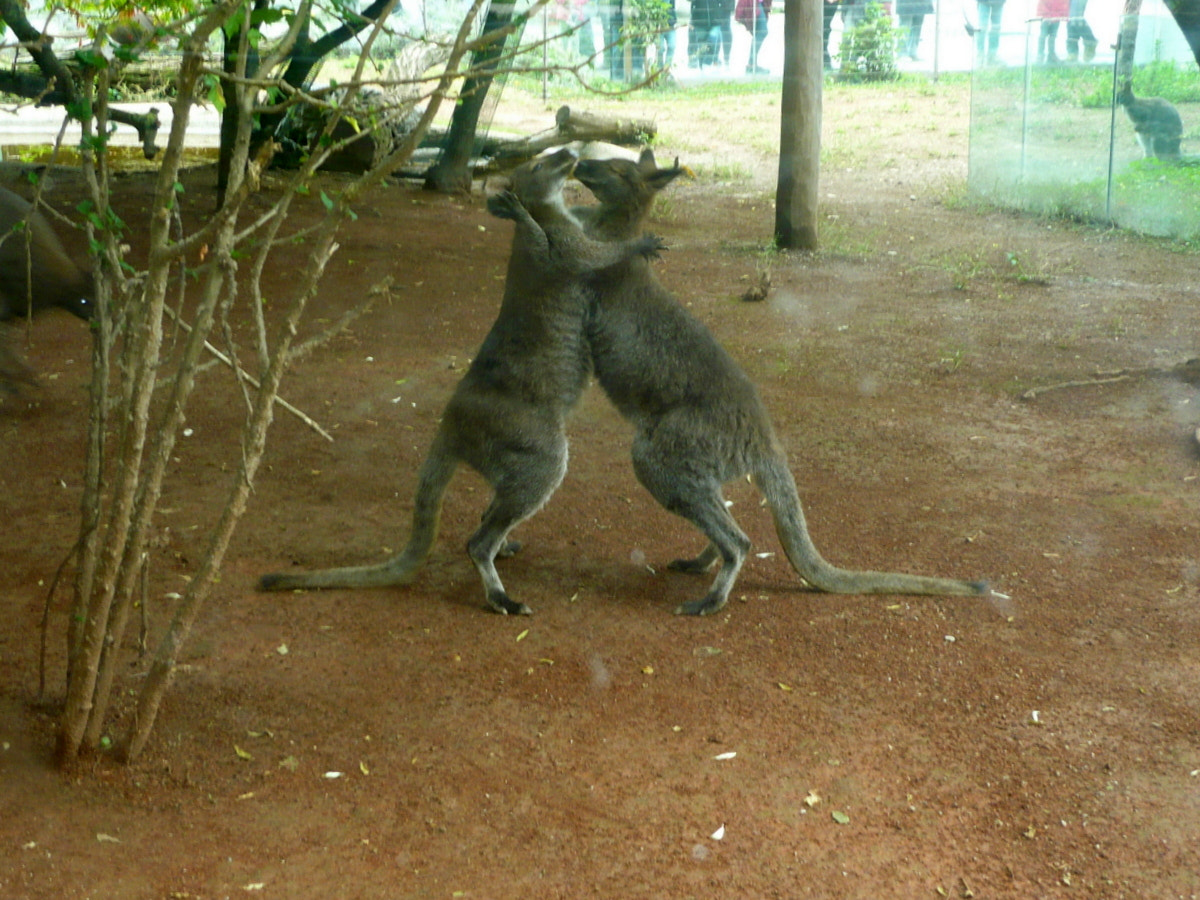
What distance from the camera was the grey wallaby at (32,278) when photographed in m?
6.91

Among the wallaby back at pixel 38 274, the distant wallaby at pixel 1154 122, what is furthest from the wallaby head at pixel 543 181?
the distant wallaby at pixel 1154 122

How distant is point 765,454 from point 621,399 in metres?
0.66

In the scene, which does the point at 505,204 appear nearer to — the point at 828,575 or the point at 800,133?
the point at 828,575

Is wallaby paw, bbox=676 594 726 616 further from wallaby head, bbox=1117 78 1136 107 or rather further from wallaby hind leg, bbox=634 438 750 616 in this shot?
wallaby head, bbox=1117 78 1136 107

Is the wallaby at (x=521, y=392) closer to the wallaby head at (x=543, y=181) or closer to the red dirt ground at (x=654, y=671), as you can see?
the wallaby head at (x=543, y=181)

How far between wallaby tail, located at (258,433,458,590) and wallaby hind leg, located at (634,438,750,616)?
0.81m

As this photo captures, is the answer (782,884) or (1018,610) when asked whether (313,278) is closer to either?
(782,884)

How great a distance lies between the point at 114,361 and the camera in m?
7.71

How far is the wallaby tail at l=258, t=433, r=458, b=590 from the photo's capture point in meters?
4.70

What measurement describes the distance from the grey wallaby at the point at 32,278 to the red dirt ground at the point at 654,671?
0.34 metres

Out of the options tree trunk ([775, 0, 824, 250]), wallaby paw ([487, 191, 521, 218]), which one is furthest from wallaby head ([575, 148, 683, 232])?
tree trunk ([775, 0, 824, 250])

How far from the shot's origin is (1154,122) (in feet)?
38.8

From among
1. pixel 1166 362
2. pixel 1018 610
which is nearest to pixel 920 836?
pixel 1018 610

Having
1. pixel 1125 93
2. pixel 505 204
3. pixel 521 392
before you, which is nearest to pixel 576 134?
pixel 505 204
